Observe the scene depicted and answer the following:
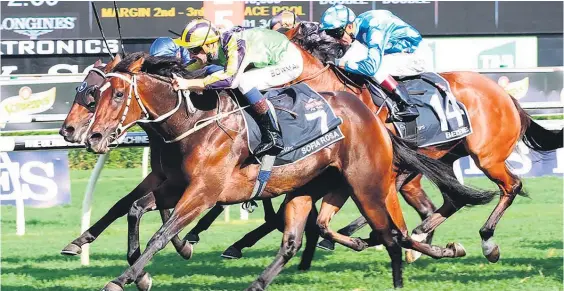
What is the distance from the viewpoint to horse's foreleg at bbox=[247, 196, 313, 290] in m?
5.88

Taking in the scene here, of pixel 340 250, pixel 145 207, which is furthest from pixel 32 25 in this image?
pixel 145 207

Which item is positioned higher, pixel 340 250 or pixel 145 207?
pixel 145 207

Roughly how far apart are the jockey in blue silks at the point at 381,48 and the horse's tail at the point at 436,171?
52cm

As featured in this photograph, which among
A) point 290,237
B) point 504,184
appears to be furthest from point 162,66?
point 504,184

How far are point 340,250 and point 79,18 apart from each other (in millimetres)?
10593

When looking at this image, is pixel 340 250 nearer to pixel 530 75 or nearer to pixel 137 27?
pixel 530 75

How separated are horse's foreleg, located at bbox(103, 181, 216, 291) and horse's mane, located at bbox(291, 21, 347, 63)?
1.95 metres

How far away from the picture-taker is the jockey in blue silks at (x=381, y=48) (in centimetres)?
686

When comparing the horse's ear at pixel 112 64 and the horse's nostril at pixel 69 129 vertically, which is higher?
the horse's ear at pixel 112 64

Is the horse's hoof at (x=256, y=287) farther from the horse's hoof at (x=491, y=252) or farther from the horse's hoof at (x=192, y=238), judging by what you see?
the horse's hoof at (x=491, y=252)

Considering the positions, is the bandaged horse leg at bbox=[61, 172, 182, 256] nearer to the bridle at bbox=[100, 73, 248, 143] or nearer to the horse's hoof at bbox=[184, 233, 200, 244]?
the bridle at bbox=[100, 73, 248, 143]

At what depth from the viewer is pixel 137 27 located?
18203 mm

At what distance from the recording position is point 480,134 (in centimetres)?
754

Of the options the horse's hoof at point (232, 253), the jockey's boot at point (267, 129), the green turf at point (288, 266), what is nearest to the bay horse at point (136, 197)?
the horse's hoof at point (232, 253)
